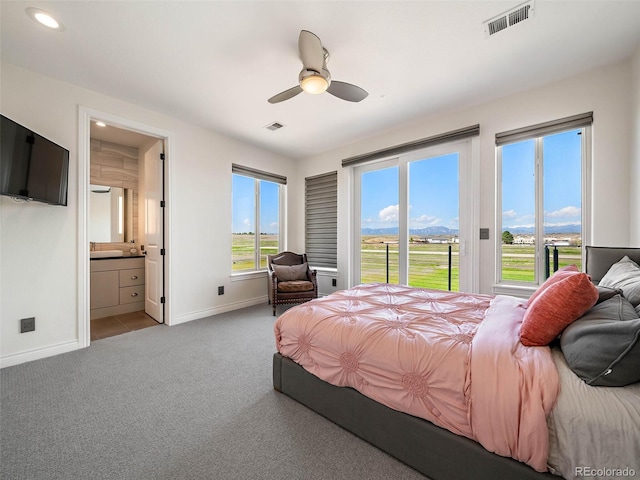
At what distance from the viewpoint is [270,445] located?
1434 millimetres

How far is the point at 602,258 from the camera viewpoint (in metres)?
2.11

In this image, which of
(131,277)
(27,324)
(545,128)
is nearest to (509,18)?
(545,128)

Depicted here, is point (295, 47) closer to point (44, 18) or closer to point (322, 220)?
point (44, 18)

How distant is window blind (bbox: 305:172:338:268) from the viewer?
4680mm

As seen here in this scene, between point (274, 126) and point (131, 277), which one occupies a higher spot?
point (274, 126)

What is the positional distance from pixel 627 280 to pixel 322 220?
384 centimetres

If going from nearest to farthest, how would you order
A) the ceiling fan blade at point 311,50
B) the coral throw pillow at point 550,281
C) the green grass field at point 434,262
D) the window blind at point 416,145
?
the coral throw pillow at point 550,281, the ceiling fan blade at point 311,50, the green grass field at point 434,262, the window blind at point 416,145

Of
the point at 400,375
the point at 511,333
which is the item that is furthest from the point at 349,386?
the point at 511,333

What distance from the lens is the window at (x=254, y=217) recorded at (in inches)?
171

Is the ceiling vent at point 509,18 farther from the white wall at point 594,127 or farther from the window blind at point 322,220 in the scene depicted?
the window blind at point 322,220

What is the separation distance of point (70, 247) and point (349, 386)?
3080 millimetres

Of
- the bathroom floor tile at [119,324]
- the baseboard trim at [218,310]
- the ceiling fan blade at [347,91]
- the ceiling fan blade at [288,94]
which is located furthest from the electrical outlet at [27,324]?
the ceiling fan blade at [347,91]

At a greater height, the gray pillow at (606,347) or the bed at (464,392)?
the gray pillow at (606,347)

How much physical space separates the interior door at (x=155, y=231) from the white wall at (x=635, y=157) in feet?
16.3
